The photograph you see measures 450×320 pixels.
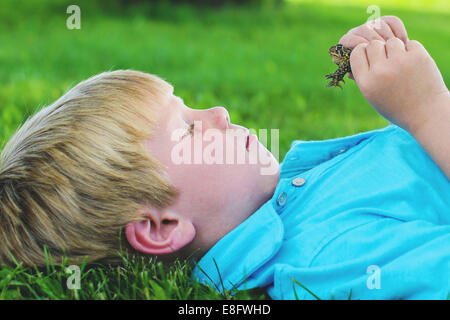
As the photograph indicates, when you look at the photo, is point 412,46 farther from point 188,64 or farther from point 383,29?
point 188,64

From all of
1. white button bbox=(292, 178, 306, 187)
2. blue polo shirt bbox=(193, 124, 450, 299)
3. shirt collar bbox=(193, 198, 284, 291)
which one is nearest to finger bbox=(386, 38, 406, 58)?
blue polo shirt bbox=(193, 124, 450, 299)

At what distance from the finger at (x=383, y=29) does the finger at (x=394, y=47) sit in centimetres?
8

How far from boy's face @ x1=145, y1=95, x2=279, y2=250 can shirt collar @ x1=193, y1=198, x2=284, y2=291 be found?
6 centimetres

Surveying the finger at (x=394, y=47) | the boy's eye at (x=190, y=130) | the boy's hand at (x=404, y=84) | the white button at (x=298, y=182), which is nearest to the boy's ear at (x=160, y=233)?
the boy's eye at (x=190, y=130)

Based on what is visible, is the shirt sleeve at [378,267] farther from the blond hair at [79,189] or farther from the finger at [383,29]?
the finger at [383,29]

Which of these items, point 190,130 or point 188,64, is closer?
point 190,130

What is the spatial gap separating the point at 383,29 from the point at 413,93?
0.94ft

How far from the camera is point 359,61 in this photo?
1.67 metres

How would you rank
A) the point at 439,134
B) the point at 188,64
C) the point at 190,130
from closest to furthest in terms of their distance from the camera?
the point at 439,134 < the point at 190,130 < the point at 188,64

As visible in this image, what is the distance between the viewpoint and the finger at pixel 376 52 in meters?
1.64

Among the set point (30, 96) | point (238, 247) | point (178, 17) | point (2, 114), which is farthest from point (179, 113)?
point (178, 17)

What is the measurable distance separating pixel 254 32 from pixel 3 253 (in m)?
5.98

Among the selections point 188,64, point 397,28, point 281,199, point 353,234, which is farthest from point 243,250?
point 188,64
